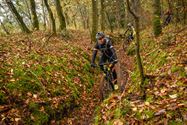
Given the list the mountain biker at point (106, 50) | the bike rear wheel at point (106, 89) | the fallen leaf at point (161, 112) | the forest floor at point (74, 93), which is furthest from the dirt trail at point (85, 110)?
the fallen leaf at point (161, 112)

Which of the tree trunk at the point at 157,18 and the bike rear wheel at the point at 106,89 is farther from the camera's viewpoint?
the tree trunk at the point at 157,18

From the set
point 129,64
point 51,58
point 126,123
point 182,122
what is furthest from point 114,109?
point 129,64

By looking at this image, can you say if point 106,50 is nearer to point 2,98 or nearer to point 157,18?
point 2,98

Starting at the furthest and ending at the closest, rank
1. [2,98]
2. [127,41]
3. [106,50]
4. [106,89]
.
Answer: [127,41]
[106,89]
[106,50]
[2,98]

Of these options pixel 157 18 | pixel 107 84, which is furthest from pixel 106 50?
pixel 157 18

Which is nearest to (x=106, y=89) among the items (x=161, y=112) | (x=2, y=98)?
(x=2, y=98)

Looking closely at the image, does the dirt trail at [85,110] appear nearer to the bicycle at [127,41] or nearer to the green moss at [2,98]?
the green moss at [2,98]

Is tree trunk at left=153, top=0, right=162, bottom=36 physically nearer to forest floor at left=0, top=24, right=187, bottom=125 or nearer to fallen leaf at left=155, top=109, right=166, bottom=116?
forest floor at left=0, top=24, right=187, bottom=125

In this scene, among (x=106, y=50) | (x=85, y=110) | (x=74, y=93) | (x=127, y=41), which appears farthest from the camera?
(x=127, y=41)

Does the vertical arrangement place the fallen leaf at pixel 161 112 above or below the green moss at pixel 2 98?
below

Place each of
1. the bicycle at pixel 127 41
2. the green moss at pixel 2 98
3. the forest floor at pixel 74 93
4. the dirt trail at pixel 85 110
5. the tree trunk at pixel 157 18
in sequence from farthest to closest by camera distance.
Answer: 1. the bicycle at pixel 127 41
2. the tree trunk at pixel 157 18
3. the dirt trail at pixel 85 110
4. the green moss at pixel 2 98
5. the forest floor at pixel 74 93

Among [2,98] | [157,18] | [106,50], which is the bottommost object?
[2,98]

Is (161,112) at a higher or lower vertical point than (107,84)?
higher

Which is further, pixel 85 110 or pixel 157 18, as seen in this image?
pixel 157 18
